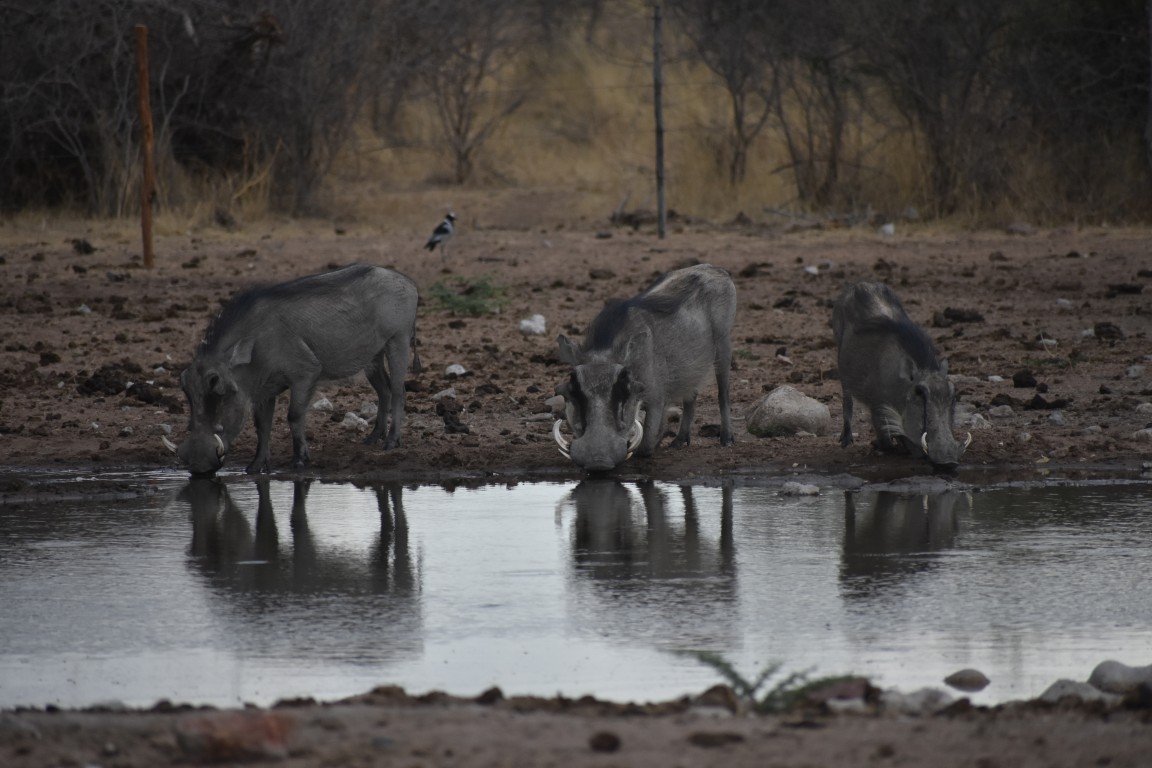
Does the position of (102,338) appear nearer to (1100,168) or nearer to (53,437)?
(53,437)

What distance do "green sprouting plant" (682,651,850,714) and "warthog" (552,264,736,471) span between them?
247 cm

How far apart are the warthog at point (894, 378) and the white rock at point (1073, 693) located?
282cm

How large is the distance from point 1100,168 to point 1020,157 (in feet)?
2.60

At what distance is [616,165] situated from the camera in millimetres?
22547

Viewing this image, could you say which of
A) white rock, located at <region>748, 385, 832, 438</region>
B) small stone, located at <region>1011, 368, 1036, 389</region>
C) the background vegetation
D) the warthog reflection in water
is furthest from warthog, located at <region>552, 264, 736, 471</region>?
the background vegetation

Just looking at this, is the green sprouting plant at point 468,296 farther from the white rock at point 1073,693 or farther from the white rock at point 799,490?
the white rock at point 1073,693

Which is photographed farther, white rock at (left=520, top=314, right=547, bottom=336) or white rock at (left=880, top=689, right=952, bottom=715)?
white rock at (left=520, top=314, right=547, bottom=336)

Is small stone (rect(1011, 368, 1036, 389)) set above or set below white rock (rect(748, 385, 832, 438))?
above

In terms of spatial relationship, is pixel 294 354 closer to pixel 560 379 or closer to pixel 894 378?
pixel 560 379

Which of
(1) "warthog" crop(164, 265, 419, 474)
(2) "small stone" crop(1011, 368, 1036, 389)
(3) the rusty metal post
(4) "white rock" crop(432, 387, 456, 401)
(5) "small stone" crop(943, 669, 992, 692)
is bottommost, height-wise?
(5) "small stone" crop(943, 669, 992, 692)

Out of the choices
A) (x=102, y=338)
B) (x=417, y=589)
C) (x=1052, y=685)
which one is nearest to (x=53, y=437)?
(x=102, y=338)

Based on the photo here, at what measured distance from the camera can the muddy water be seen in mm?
4109

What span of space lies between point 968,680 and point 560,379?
17.1 feet

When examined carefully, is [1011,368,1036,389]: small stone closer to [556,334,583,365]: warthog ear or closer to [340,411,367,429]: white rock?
[556,334,583,365]: warthog ear
